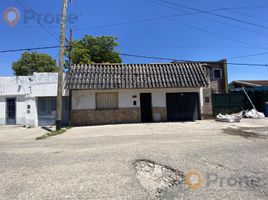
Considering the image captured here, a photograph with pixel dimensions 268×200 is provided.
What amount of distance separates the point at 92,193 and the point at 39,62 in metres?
39.7

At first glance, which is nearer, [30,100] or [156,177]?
[156,177]

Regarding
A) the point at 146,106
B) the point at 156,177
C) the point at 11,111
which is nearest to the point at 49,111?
the point at 11,111

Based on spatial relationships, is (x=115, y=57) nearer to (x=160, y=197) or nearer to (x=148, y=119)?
(x=148, y=119)

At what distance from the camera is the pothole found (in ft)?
12.0

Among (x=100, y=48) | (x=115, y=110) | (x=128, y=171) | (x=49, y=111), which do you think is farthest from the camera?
(x=100, y=48)

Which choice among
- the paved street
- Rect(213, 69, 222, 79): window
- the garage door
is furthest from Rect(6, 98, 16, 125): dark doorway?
Rect(213, 69, 222, 79): window

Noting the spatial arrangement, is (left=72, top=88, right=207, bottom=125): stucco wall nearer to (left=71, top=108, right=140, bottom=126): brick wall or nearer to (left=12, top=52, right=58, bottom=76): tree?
(left=71, top=108, right=140, bottom=126): brick wall

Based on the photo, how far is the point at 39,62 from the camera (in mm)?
37750

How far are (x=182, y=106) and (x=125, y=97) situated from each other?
4.80 metres

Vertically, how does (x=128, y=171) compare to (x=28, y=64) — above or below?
below

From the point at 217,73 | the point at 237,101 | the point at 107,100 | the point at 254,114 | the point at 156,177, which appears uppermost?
the point at 217,73

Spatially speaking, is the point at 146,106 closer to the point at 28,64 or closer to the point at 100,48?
the point at 100,48

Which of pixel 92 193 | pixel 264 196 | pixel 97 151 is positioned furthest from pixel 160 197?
pixel 97 151

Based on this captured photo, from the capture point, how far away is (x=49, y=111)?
15547 mm
